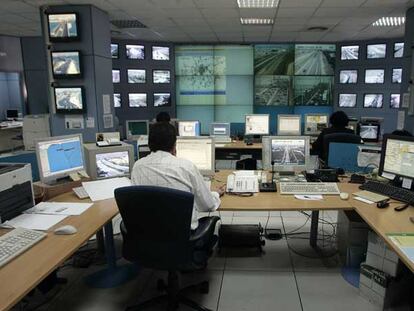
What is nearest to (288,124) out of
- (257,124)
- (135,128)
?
(257,124)

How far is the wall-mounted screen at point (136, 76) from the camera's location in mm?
8070

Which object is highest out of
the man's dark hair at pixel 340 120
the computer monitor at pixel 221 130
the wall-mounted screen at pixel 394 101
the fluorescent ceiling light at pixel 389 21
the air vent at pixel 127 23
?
the air vent at pixel 127 23

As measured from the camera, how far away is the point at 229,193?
2811 mm

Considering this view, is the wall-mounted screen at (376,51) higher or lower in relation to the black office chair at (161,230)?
higher

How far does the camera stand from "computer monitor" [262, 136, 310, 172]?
3.20 metres

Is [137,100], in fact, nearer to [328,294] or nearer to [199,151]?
[199,151]

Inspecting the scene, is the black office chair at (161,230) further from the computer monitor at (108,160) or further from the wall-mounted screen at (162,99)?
the wall-mounted screen at (162,99)

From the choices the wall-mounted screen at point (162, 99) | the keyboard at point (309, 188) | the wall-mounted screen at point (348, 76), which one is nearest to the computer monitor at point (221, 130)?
the wall-mounted screen at point (162, 99)

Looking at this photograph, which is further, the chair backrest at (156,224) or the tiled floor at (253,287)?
the tiled floor at (253,287)

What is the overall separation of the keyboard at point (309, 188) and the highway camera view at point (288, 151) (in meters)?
0.37

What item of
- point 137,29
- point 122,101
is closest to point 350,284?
point 137,29

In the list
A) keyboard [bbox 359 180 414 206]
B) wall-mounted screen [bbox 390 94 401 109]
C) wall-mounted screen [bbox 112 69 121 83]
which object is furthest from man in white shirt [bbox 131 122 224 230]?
wall-mounted screen [bbox 390 94 401 109]

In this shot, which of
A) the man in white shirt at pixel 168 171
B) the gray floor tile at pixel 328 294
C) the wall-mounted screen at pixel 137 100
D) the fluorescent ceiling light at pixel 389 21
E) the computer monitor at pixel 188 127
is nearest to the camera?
the man in white shirt at pixel 168 171

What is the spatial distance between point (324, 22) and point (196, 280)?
16.8 feet
